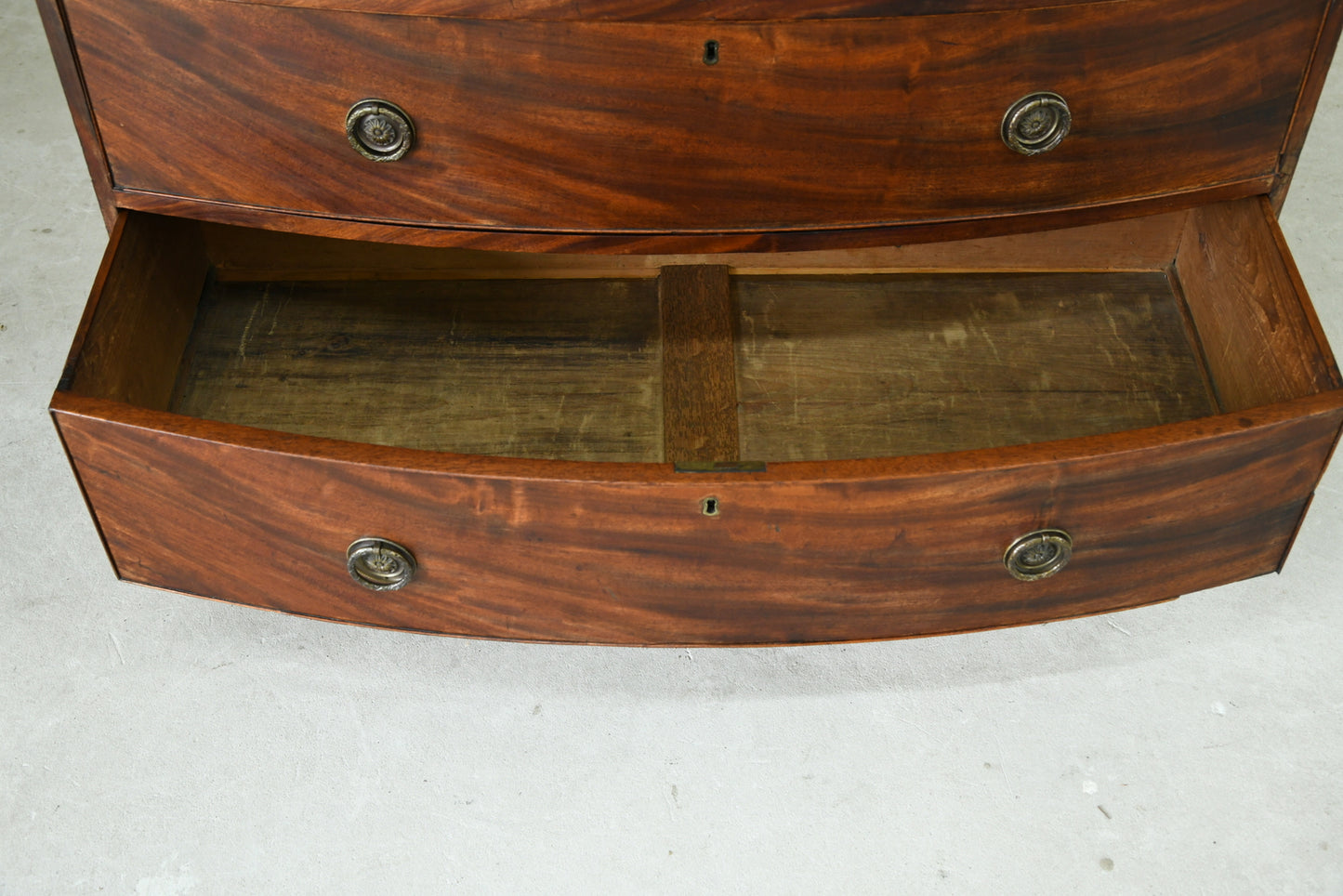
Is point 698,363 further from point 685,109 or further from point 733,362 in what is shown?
point 685,109

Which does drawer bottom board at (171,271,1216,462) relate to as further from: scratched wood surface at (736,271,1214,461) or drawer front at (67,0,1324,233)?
drawer front at (67,0,1324,233)

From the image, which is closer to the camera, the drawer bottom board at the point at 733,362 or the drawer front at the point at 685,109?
the drawer front at the point at 685,109

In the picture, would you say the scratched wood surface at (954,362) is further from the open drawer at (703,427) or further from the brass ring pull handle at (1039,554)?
the brass ring pull handle at (1039,554)

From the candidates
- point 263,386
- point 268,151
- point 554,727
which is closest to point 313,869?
point 554,727

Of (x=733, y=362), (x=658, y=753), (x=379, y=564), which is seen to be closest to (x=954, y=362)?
(x=733, y=362)

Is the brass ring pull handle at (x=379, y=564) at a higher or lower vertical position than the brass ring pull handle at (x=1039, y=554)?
lower

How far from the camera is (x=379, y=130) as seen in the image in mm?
923

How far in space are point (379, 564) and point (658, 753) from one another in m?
0.26

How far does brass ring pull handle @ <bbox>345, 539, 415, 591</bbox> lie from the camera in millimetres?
931

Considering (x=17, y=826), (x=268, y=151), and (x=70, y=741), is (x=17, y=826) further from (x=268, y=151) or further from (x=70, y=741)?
(x=268, y=151)

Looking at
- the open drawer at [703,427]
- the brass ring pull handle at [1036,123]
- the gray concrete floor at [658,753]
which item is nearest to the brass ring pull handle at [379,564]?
the open drawer at [703,427]

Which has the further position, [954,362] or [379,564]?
[954,362]

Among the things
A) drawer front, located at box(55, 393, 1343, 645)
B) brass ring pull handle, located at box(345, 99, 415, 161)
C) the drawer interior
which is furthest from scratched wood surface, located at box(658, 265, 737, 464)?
brass ring pull handle, located at box(345, 99, 415, 161)

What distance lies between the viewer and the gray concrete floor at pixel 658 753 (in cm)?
100
